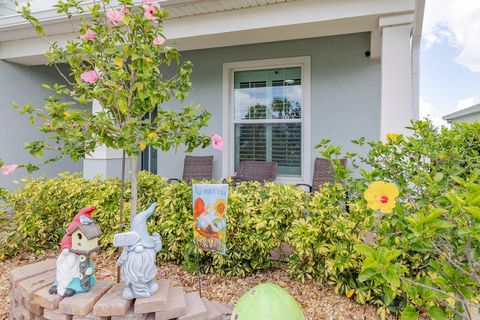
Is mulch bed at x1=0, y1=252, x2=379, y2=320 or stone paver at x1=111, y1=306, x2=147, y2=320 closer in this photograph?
stone paver at x1=111, y1=306, x2=147, y2=320

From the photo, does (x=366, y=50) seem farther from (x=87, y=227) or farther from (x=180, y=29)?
(x=87, y=227)

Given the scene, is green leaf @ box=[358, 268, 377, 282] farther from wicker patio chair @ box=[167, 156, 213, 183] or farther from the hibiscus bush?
wicker patio chair @ box=[167, 156, 213, 183]

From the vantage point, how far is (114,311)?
1.63m

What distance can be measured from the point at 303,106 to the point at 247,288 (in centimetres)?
336

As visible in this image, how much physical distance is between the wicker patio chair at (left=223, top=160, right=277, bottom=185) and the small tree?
8.96 ft

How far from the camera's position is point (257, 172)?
504 centimetres

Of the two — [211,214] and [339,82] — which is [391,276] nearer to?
[211,214]

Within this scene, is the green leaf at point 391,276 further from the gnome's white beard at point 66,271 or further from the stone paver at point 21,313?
the stone paver at point 21,313

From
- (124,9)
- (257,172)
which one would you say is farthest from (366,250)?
(257,172)

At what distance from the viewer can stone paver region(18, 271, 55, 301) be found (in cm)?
183

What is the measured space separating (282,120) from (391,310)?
3.52 metres

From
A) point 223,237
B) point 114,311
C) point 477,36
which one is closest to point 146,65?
point 223,237

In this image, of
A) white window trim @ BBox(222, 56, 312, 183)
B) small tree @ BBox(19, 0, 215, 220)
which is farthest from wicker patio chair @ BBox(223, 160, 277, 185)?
small tree @ BBox(19, 0, 215, 220)

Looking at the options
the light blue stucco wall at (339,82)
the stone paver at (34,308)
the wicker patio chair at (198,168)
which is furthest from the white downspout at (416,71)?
the stone paver at (34,308)
